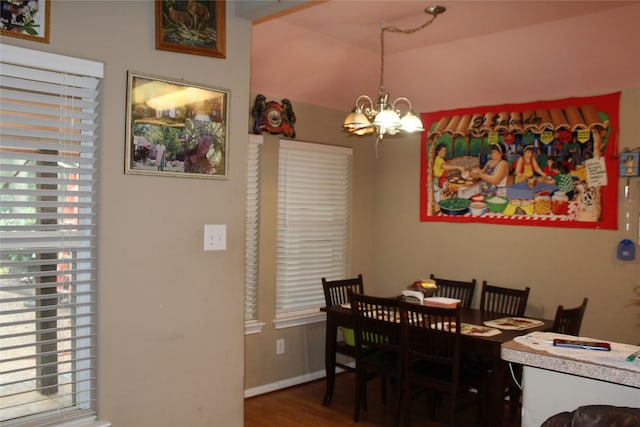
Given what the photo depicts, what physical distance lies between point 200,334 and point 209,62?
1205 millimetres

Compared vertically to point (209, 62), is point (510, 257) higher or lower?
lower

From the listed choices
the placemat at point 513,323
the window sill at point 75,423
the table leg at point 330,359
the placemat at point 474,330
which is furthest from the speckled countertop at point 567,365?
the table leg at point 330,359

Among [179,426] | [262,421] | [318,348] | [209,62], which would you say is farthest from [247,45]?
[318,348]

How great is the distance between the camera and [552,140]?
13.7 ft

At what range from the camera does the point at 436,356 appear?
11.3 feet

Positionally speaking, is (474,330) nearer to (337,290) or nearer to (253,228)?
(337,290)

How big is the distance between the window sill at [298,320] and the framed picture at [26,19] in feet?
9.74

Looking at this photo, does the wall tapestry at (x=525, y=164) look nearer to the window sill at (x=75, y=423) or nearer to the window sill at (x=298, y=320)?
the window sill at (x=298, y=320)

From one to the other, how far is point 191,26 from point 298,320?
9.30 feet

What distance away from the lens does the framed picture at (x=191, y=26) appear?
2.38 m

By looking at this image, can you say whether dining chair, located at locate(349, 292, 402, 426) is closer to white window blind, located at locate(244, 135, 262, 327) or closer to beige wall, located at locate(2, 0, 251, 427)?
white window blind, located at locate(244, 135, 262, 327)

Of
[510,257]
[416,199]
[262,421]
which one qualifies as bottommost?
[262,421]

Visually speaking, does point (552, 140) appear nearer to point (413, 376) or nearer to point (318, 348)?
point (413, 376)

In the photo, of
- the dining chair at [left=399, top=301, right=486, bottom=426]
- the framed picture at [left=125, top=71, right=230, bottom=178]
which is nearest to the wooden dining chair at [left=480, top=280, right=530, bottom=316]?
the dining chair at [left=399, top=301, right=486, bottom=426]
